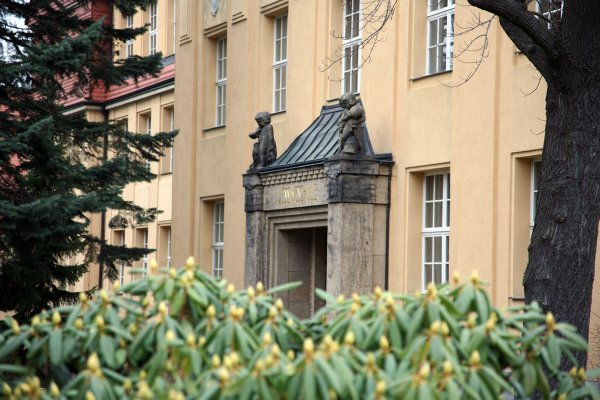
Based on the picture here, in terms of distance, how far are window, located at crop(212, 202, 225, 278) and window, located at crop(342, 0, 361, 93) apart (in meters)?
6.29

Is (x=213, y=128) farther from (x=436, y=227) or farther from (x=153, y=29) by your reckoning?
(x=153, y=29)

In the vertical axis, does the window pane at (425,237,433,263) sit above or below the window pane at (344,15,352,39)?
below

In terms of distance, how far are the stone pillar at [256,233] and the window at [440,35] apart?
14.7ft

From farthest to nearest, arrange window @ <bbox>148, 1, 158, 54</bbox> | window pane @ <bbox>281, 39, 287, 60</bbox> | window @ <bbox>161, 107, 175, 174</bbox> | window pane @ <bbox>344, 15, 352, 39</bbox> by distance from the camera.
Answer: window @ <bbox>148, 1, 158, 54</bbox> < window @ <bbox>161, 107, 175, 174</bbox> < window pane @ <bbox>281, 39, 287, 60</bbox> < window pane @ <bbox>344, 15, 352, 39</bbox>

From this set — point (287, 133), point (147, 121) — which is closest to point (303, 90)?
point (287, 133)

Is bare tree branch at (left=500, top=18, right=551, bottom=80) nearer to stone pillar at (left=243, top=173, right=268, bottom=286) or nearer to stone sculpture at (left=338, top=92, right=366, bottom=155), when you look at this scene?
stone sculpture at (left=338, top=92, right=366, bottom=155)

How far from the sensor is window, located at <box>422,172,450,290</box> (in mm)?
19641

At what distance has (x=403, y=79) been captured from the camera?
20.3 metres

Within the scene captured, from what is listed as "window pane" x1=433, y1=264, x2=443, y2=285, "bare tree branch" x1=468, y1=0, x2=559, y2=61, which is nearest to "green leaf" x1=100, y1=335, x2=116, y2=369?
"bare tree branch" x1=468, y1=0, x2=559, y2=61

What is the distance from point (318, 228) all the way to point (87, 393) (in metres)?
17.6

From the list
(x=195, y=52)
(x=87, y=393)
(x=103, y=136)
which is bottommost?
(x=87, y=393)

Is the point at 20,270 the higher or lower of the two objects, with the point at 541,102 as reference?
lower

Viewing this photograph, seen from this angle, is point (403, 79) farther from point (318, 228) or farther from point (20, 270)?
point (20, 270)

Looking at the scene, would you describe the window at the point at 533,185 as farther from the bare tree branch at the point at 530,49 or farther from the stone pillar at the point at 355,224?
the bare tree branch at the point at 530,49
